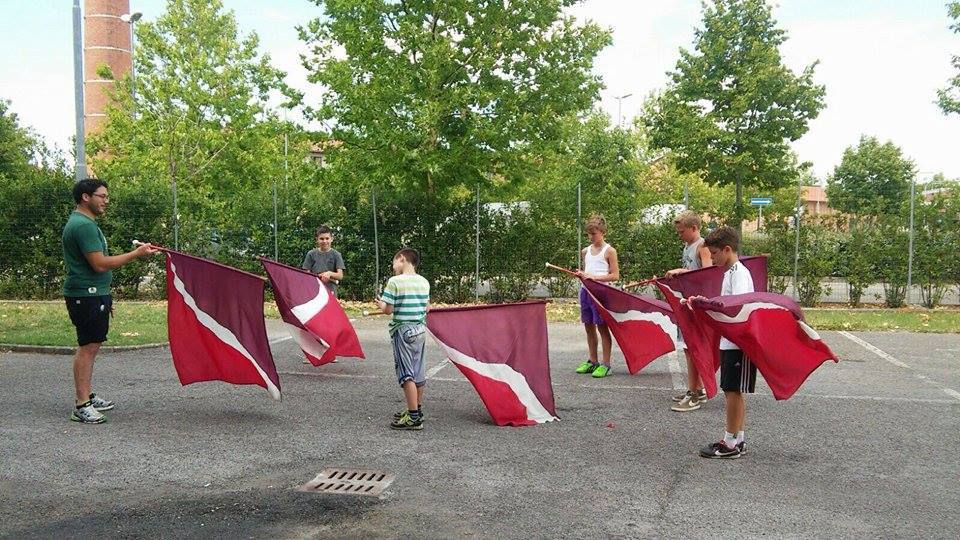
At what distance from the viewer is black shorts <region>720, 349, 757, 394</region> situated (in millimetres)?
5703

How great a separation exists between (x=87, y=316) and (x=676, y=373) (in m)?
6.35

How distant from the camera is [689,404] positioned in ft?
24.6

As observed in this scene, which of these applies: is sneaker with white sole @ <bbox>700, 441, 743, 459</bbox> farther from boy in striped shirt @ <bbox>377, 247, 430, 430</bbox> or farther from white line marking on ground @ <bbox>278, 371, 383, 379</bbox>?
white line marking on ground @ <bbox>278, 371, 383, 379</bbox>

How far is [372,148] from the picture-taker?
16953 millimetres

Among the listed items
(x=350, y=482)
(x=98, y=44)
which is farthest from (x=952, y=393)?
(x=98, y=44)

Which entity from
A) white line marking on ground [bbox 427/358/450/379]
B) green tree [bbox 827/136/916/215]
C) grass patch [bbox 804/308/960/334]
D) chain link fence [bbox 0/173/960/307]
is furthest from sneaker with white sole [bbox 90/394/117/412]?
green tree [bbox 827/136/916/215]

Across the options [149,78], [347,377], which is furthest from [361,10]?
[149,78]

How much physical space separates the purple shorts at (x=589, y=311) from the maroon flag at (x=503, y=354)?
200 centimetres

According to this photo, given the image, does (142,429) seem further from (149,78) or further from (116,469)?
(149,78)

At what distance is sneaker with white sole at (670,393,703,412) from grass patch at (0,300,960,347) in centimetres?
734

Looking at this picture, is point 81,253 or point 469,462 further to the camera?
point 81,253

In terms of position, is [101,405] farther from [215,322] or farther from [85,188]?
[85,188]

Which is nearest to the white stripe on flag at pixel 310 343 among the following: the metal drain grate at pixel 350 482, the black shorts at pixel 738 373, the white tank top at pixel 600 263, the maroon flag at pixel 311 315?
the maroon flag at pixel 311 315

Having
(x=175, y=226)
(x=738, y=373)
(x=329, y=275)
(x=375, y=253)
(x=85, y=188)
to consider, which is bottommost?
(x=738, y=373)
